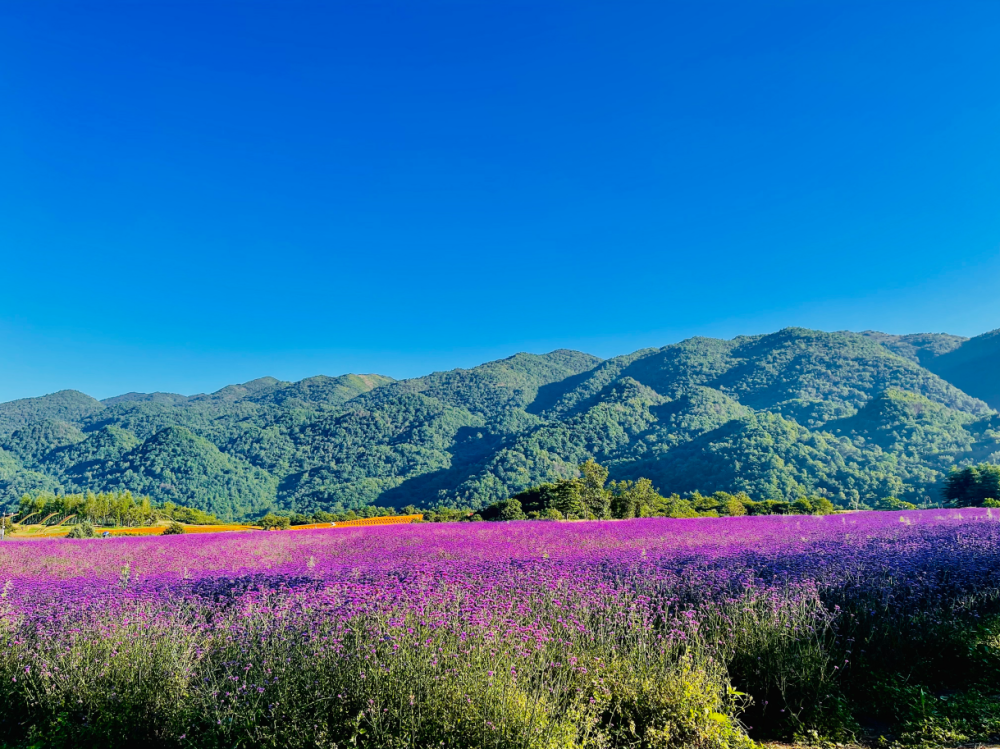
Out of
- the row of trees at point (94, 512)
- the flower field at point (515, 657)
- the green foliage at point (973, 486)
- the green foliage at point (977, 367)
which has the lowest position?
the green foliage at point (973, 486)

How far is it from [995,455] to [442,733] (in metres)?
119

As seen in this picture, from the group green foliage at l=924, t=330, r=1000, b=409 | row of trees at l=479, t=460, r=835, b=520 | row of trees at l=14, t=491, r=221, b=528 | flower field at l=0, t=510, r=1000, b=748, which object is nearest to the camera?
flower field at l=0, t=510, r=1000, b=748

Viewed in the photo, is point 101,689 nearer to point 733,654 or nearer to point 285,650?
point 285,650

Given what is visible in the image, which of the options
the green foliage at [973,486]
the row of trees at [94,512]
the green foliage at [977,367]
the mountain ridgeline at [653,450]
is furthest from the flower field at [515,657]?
the green foliage at [977,367]

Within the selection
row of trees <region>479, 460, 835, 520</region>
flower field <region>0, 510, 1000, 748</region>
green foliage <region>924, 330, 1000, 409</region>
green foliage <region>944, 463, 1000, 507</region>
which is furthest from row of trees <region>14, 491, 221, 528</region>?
green foliage <region>924, 330, 1000, 409</region>

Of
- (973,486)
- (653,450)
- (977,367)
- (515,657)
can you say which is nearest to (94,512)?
(515,657)

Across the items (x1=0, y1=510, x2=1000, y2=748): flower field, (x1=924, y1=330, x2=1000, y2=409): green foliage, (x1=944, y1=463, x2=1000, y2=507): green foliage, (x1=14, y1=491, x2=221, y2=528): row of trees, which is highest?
(x1=924, y1=330, x2=1000, y2=409): green foliage

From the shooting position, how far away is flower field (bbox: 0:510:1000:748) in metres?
3.25

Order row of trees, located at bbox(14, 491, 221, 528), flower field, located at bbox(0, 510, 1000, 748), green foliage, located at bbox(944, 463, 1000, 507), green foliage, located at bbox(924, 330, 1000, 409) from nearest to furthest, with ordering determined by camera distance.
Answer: flower field, located at bbox(0, 510, 1000, 748), green foliage, located at bbox(944, 463, 1000, 507), row of trees, located at bbox(14, 491, 221, 528), green foliage, located at bbox(924, 330, 1000, 409)

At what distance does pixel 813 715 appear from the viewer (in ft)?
13.2

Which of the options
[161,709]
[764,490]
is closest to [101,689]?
[161,709]

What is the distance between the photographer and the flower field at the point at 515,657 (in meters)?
3.25

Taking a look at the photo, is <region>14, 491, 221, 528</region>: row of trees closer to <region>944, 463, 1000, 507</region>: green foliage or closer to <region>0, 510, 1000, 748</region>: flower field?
<region>0, 510, 1000, 748</region>: flower field

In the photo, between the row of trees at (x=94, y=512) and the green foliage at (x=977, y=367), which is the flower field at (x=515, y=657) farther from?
the green foliage at (x=977, y=367)
